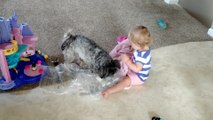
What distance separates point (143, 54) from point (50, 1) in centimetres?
131

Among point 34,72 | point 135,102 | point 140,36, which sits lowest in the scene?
point 135,102

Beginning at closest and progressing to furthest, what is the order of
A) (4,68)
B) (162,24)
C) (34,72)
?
(4,68) → (34,72) → (162,24)

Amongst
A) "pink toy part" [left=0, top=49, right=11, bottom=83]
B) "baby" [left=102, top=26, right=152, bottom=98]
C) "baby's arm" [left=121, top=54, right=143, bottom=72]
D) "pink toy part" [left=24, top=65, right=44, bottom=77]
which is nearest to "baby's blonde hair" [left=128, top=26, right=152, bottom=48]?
"baby" [left=102, top=26, right=152, bottom=98]

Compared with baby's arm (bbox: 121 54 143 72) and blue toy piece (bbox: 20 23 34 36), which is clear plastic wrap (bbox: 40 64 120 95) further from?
blue toy piece (bbox: 20 23 34 36)

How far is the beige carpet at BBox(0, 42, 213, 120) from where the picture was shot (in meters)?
1.31

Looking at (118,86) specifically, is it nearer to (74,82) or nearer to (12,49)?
(74,82)

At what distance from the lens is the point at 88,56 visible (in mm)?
1512

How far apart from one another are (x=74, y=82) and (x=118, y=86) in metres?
0.25

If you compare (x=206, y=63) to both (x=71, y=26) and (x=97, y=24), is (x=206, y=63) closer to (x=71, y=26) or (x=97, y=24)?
(x=97, y=24)

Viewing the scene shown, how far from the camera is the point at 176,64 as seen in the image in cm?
172

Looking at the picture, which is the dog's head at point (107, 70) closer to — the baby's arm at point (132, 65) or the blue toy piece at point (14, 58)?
the baby's arm at point (132, 65)

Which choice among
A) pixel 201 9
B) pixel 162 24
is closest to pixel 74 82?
pixel 162 24

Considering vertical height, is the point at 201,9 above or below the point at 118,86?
above

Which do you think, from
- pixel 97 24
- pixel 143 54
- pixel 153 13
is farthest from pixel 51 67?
pixel 153 13
